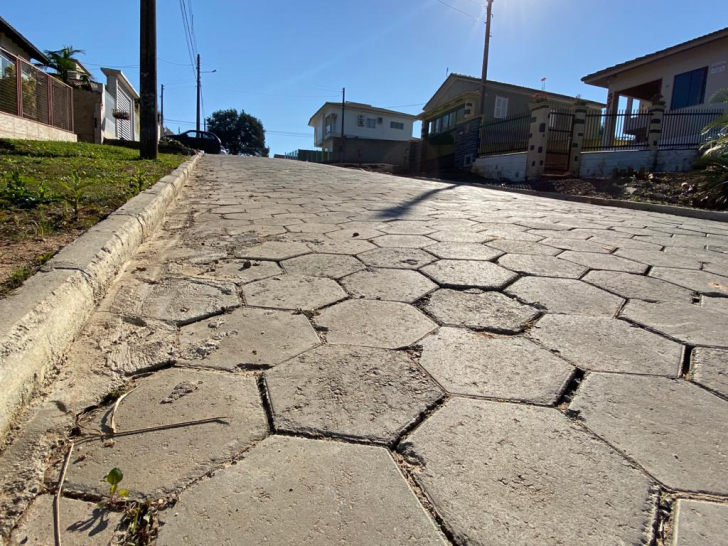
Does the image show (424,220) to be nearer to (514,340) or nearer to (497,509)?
(514,340)

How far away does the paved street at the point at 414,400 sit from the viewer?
2.82 feet

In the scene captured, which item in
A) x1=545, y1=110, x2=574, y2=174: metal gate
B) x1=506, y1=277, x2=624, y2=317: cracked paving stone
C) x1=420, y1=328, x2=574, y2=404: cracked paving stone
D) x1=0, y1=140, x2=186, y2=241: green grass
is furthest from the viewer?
x1=545, y1=110, x2=574, y2=174: metal gate

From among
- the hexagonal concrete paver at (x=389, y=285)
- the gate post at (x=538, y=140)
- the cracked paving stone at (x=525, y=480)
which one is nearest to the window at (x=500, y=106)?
the gate post at (x=538, y=140)

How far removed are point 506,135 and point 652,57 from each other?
638 cm

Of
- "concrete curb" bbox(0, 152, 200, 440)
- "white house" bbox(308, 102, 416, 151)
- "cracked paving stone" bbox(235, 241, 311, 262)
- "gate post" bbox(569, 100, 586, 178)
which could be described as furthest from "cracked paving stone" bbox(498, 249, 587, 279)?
"white house" bbox(308, 102, 416, 151)

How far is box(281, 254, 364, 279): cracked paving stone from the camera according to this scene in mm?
2301

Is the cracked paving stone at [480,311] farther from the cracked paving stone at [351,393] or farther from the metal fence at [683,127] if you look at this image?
the metal fence at [683,127]

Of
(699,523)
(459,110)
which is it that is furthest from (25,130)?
(459,110)

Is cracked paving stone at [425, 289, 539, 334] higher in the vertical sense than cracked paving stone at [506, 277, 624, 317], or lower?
lower

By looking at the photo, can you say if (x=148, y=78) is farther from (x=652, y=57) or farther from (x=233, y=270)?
(x=652, y=57)

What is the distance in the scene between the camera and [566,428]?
1.11 metres

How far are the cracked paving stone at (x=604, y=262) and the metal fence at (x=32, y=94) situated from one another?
11.2 meters

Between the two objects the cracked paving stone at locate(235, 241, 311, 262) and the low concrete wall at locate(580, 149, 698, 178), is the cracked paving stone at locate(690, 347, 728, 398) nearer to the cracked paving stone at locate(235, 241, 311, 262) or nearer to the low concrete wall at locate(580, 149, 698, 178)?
the cracked paving stone at locate(235, 241, 311, 262)

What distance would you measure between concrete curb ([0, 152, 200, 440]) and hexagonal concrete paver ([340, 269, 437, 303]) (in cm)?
109
